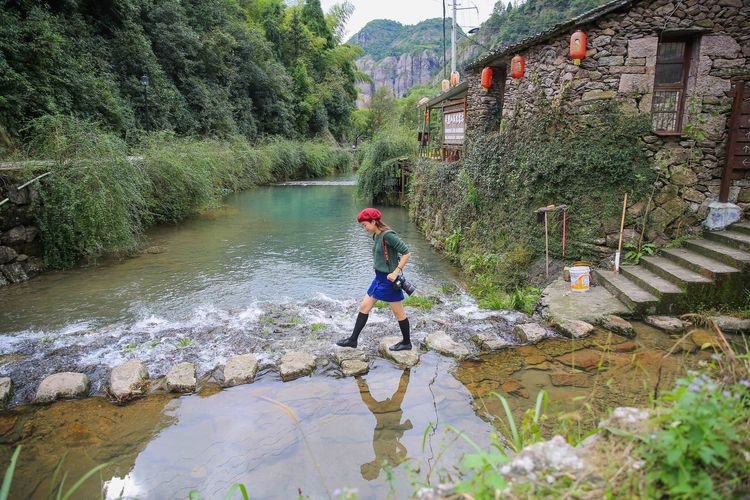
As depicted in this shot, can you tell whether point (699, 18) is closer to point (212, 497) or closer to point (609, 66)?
point (609, 66)

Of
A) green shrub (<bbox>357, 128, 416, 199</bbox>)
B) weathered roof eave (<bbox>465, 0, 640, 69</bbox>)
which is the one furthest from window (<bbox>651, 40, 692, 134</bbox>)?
green shrub (<bbox>357, 128, 416, 199</bbox>)

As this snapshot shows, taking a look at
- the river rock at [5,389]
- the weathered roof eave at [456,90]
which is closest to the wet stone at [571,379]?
the river rock at [5,389]

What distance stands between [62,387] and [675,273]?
25.4 feet

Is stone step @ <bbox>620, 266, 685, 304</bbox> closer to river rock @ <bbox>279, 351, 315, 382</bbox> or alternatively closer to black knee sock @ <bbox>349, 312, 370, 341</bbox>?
black knee sock @ <bbox>349, 312, 370, 341</bbox>

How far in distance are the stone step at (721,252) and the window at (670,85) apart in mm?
1890

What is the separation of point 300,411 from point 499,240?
5.94 m

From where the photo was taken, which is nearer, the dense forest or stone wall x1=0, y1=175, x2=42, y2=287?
stone wall x1=0, y1=175, x2=42, y2=287

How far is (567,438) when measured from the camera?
110 inches

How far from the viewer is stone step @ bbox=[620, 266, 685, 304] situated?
5926mm

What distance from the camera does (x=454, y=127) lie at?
49.8 feet

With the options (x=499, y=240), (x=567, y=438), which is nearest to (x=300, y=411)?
(x=567, y=438)

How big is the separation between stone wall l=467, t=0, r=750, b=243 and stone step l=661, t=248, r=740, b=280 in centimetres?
48

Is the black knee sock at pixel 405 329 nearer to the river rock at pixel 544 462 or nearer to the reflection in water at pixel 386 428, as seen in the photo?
the reflection in water at pixel 386 428

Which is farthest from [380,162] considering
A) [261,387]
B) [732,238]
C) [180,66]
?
[180,66]
